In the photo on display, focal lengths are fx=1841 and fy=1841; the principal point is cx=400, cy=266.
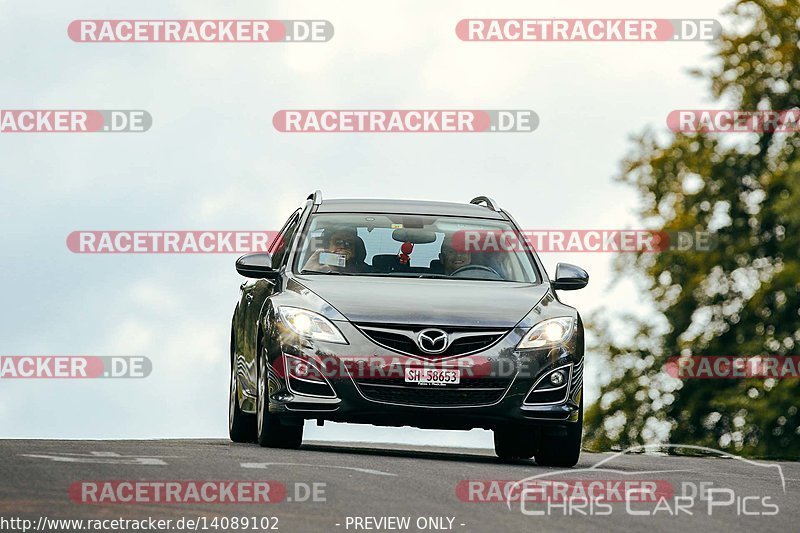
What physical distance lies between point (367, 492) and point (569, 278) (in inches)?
169

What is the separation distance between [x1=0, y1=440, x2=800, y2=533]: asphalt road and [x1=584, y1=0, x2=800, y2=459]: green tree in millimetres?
23931

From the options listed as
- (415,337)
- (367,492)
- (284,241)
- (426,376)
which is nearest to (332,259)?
(284,241)

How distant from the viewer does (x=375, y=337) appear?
13438mm

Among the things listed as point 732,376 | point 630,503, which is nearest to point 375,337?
point 630,503

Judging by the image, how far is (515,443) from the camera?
50.4ft

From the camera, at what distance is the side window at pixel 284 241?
15.0 meters

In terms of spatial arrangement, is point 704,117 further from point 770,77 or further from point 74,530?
point 74,530

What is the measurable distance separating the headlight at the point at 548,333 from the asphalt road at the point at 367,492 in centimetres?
92

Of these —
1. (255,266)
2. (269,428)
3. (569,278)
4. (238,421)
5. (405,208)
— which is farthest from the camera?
(238,421)

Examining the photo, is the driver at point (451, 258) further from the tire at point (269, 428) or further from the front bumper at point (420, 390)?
the tire at point (269, 428)

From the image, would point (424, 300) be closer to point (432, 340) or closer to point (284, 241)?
point (432, 340)

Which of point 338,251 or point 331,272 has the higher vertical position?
point 338,251

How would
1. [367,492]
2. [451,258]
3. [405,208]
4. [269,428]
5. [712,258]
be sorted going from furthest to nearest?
[712,258] < [405,208] < [451,258] < [269,428] < [367,492]

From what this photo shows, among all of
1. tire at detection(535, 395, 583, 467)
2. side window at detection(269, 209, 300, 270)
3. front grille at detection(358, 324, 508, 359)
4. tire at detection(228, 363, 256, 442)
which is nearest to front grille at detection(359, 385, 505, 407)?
front grille at detection(358, 324, 508, 359)
